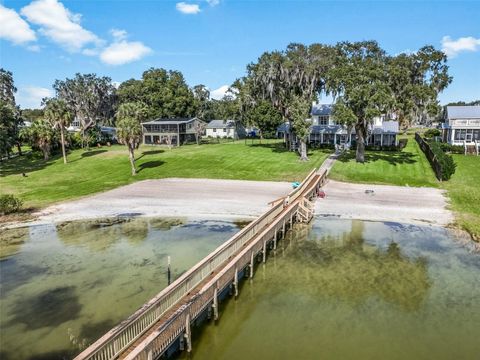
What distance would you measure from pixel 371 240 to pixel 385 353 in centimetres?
1286

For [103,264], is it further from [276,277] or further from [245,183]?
[245,183]

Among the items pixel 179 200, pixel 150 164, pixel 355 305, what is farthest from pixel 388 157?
pixel 355 305

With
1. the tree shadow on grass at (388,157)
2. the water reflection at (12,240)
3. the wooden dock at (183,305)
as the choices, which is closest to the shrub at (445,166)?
the tree shadow on grass at (388,157)

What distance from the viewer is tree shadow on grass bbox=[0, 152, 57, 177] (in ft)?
186

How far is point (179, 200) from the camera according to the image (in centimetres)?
3688

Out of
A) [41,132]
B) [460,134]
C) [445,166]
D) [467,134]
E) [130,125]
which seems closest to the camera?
[445,166]

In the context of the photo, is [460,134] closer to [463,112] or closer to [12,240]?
[463,112]

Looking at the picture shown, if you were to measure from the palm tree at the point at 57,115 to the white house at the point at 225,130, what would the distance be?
144ft

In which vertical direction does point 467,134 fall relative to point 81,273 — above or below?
above

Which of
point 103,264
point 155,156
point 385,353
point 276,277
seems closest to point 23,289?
point 103,264

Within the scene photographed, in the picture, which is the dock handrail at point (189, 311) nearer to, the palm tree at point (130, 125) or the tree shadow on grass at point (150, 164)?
the palm tree at point (130, 125)

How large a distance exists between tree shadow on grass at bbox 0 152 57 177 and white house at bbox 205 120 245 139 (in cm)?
4306

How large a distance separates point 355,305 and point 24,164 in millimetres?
62180

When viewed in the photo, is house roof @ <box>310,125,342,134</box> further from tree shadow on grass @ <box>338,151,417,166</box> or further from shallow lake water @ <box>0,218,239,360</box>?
shallow lake water @ <box>0,218,239,360</box>
